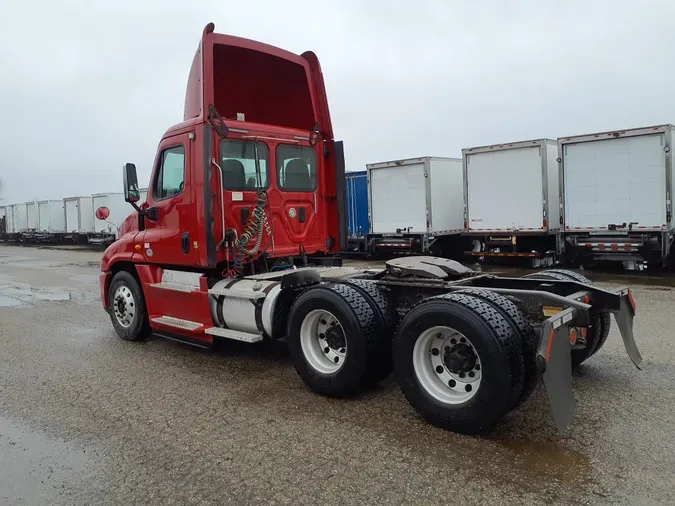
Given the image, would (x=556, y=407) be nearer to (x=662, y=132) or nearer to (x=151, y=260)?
(x=151, y=260)

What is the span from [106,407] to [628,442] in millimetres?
4133

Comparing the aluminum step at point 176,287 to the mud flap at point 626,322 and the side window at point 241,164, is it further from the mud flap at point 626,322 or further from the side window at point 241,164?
the mud flap at point 626,322

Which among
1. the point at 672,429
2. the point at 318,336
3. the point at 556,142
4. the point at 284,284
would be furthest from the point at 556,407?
the point at 556,142

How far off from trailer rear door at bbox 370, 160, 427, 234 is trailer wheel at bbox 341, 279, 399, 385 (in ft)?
40.5

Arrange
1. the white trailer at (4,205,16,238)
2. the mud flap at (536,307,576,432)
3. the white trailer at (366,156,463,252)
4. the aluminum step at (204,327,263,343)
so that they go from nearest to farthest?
the mud flap at (536,307,576,432), the aluminum step at (204,327,263,343), the white trailer at (366,156,463,252), the white trailer at (4,205,16,238)

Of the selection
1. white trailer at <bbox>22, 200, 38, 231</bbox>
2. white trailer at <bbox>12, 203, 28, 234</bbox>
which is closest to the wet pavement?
white trailer at <bbox>22, 200, 38, 231</bbox>

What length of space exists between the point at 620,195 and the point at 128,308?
11.4 metres

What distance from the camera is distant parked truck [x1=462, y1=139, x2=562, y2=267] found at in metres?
14.9

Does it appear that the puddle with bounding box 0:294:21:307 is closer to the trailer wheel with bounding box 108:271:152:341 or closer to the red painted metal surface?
the red painted metal surface

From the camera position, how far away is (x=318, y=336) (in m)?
5.28

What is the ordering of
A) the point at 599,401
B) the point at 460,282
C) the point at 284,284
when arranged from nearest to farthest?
the point at 599,401
the point at 460,282
the point at 284,284

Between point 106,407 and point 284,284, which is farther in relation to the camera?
point 284,284

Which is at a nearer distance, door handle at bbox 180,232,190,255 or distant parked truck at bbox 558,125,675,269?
door handle at bbox 180,232,190,255

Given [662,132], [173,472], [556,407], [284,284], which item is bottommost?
[173,472]
